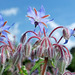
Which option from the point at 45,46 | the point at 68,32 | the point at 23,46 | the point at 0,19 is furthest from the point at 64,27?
the point at 0,19

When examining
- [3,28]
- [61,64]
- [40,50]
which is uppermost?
[3,28]

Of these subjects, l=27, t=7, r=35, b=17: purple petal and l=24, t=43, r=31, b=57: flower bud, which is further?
l=27, t=7, r=35, b=17: purple petal

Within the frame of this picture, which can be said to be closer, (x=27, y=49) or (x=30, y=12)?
(x=27, y=49)

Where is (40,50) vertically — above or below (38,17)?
below

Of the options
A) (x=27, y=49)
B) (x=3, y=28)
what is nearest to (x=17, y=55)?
(x=27, y=49)

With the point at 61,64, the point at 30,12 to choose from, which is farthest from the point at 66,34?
the point at 30,12

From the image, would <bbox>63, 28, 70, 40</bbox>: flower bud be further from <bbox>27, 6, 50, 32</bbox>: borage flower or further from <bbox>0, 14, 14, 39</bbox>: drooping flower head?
<bbox>0, 14, 14, 39</bbox>: drooping flower head

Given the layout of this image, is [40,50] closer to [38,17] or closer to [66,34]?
[66,34]

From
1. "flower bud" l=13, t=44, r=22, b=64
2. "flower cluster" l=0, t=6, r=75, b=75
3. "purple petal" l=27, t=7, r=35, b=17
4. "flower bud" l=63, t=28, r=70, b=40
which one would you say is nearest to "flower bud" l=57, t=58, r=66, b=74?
"flower cluster" l=0, t=6, r=75, b=75

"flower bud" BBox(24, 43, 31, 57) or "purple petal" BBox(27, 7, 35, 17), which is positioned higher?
"purple petal" BBox(27, 7, 35, 17)
